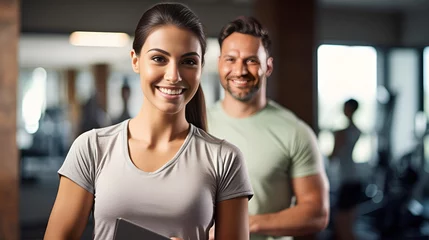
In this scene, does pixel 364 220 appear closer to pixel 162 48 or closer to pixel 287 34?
pixel 287 34

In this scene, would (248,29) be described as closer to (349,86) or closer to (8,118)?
(8,118)

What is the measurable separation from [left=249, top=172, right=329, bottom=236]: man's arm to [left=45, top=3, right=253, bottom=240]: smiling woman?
57cm

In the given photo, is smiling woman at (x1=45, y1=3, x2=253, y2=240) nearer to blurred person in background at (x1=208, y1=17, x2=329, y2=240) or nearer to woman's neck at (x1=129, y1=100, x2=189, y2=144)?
woman's neck at (x1=129, y1=100, x2=189, y2=144)

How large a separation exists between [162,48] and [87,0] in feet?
22.8

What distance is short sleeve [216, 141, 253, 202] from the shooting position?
1.18 metres

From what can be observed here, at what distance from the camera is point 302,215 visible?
6.02ft

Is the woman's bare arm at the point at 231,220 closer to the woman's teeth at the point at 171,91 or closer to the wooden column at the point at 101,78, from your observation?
the woman's teeth at the point at 171,91

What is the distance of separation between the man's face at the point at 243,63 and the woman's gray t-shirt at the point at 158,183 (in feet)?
1.75

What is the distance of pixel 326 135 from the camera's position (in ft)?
30.2

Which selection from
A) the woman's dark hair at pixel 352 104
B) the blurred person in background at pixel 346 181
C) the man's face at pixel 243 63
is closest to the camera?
the man's face at pixel 243 63

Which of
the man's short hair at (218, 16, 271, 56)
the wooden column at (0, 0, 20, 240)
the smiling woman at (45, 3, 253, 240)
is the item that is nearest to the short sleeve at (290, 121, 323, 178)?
the man's short hair at (218, 16, 271, 56)

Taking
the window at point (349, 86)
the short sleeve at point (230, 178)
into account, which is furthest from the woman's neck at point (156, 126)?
the window at point (349, 86)

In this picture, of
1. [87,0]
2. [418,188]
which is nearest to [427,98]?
[418,188]

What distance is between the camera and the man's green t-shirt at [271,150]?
1.82m
